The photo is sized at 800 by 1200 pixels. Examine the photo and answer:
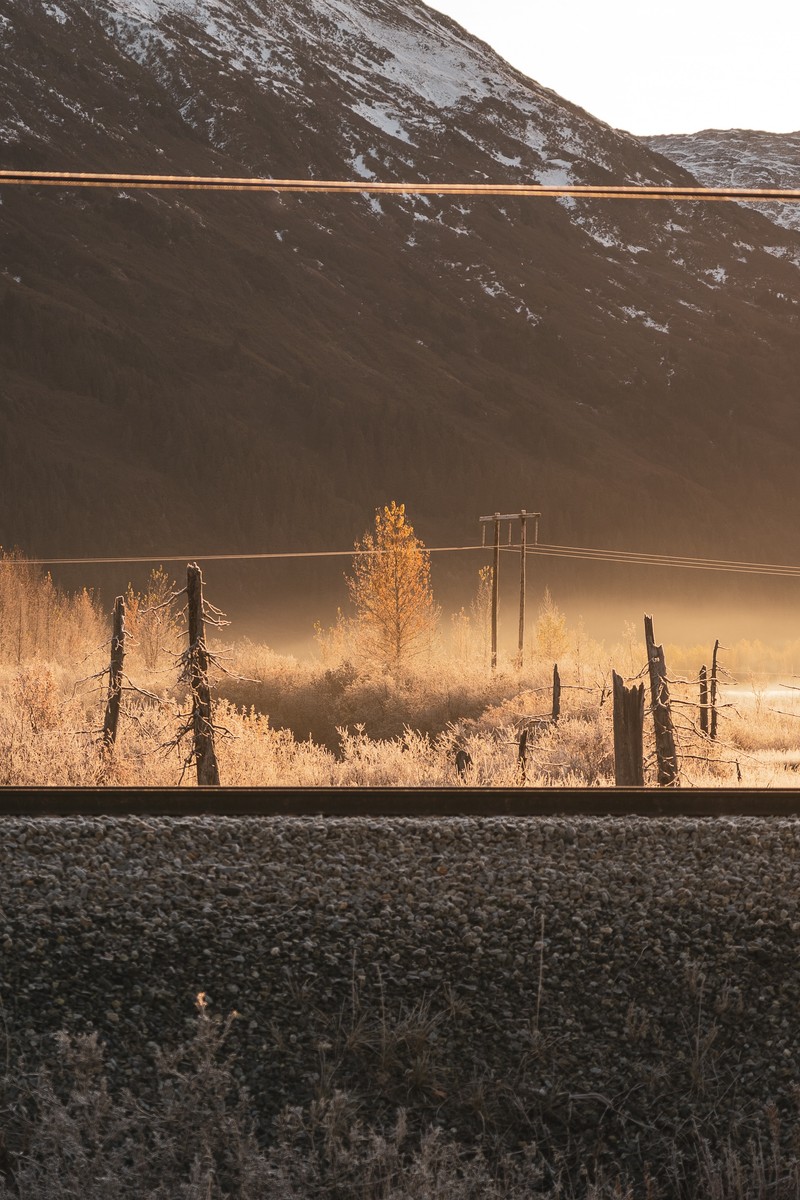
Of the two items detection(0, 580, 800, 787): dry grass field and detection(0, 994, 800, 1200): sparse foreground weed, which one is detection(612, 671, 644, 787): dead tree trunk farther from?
detection(0, 994, 800, 1200): sparse foreground weed

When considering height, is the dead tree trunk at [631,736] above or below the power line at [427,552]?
below

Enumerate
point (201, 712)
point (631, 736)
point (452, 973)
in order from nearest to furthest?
point (452, 973)
point (631, 736)
point (201, 712)

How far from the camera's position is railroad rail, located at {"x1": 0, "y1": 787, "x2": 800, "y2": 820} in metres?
7.68

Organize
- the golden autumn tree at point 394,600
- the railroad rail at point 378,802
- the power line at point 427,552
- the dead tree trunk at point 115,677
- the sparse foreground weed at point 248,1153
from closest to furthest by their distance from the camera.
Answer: the sparse foreground weed at point 248,1153
the railroad rail at point 378,802
the dead tree trunk at point 115,677
the power line at point 427,552
the golden autumn tree at point 394,600

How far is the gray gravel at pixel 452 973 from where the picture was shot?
4.98 m

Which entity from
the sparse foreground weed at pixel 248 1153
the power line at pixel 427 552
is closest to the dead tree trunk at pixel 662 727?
the sparse foreground weed at pixel 248 1153

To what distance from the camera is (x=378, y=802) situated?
7762 mm

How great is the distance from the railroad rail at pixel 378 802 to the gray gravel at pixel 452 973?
1.21m

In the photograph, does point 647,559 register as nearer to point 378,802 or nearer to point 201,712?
point 201,712

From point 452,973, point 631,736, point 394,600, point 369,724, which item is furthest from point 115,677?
point 394,600

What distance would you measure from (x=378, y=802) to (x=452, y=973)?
7.97 feet

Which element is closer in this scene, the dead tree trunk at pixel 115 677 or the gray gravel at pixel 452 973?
the gray gravel at pixel 452 973

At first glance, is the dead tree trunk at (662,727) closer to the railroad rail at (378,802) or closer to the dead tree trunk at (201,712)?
the dead tree trunk at (201,712)

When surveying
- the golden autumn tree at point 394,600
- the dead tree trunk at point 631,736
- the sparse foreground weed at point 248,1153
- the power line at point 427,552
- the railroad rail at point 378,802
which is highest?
the power line at point 427,552
